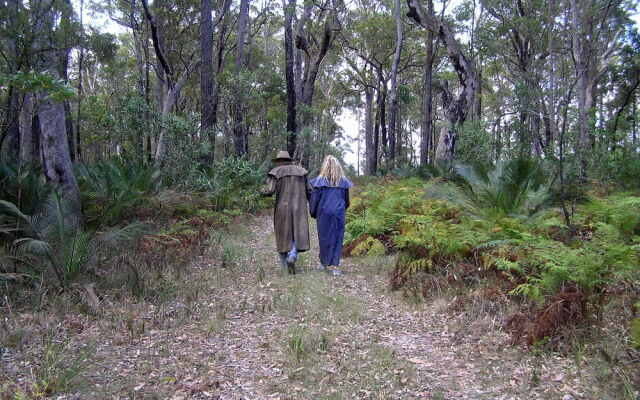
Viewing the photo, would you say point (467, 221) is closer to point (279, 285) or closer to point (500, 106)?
point (279, 285)

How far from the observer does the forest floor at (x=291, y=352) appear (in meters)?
3.48

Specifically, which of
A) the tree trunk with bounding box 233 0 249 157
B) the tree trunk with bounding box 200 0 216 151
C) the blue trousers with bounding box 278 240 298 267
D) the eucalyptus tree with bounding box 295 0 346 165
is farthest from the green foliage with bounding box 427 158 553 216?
the eucalyptus tree with bounding box 295 0 346 165

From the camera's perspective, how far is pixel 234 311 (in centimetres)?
532

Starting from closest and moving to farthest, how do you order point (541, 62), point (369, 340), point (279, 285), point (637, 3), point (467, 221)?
1. point (369, 340)
2. point (279, 285)
3. point (467, 221)
4. point (637, 3)
5. point (541, 62)

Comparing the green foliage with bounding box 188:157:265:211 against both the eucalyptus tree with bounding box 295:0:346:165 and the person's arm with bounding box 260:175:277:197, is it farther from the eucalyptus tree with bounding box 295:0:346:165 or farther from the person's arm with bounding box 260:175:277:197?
the person's arm with bounding box 260:175:277:197

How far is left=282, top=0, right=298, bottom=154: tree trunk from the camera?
16.7m

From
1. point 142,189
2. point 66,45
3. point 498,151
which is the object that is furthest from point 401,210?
point 498,151

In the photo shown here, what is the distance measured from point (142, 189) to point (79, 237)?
399 centimetres

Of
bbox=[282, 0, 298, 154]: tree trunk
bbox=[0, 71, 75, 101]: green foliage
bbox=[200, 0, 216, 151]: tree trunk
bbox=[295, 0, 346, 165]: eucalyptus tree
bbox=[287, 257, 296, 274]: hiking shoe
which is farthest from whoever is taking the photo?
bbox=[295, 0, 346, 165]: eucalyptus tree

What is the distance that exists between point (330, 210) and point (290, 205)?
0.61 metres

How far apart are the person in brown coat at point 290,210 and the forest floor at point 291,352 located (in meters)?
1.06

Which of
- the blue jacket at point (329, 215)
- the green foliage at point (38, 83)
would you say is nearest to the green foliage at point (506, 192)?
the blue jacket at point (329, 215)

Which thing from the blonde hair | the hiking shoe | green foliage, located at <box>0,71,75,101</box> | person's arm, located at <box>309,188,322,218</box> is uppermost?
green foliage, located at <box>0,71,75,101</box>

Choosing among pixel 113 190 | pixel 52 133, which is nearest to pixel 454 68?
→ pixel 113 190
